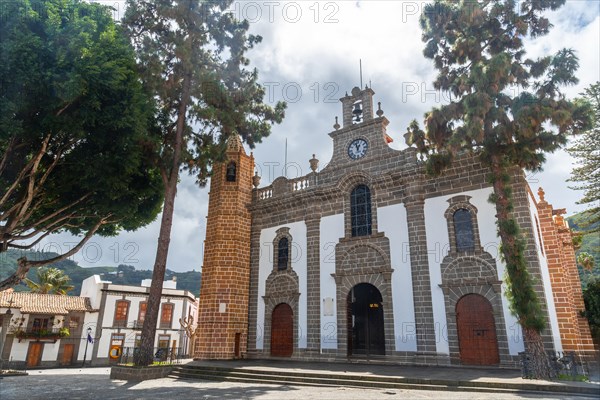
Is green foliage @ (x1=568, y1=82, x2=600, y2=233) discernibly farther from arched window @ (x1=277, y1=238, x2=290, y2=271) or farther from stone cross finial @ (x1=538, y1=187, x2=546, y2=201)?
arched window @ (x1=277, y1=238, x2=290, y2=271)

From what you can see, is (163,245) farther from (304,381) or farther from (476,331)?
(476,331)

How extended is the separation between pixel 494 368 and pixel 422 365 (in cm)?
248

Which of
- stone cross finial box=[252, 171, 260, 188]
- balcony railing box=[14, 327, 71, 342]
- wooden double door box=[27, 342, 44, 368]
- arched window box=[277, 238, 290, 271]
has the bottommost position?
wooden double door box=[27, 342, 44, 368]

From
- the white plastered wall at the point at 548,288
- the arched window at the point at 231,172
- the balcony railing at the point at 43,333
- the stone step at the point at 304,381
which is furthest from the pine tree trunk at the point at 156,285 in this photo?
the balcony railing at the point at 43,333

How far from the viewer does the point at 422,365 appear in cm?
1470

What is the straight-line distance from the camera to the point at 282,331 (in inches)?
753

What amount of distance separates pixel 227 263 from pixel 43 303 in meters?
21.3

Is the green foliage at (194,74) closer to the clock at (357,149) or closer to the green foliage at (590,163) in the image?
the clock at (357,149)

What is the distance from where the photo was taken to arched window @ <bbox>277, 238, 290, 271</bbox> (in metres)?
20.2

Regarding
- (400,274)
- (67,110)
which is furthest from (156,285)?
(400,274)

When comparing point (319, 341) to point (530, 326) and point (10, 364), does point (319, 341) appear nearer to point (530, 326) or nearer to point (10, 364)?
point (530, 326)

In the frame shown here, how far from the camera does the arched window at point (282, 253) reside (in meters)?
20.2

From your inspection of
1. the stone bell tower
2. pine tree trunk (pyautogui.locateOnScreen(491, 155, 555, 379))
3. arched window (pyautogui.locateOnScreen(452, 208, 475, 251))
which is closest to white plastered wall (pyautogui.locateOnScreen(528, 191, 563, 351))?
arched window (pyautogui.locateOnScreen(452, 208, 475, 251))

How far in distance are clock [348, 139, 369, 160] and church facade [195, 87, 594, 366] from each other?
62 mm
